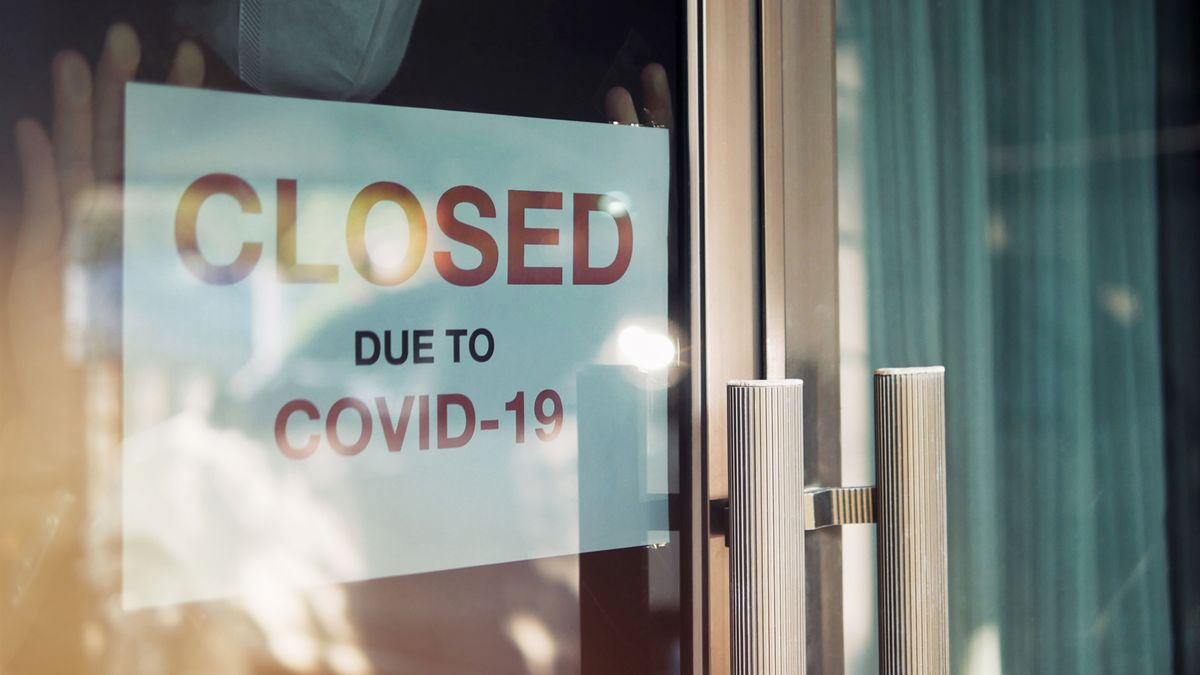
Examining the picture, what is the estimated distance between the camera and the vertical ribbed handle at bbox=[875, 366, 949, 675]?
98 cm

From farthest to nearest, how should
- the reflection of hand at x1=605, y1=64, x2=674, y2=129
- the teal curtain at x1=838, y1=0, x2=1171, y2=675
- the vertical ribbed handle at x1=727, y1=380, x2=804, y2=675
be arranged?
the teal curtain at x1=838, y1=0, x2=1171, y2=675 → the reflection of hand at x1=605, y1=64, x2=674, y2=129 → the vertical ribbed handle at x1=727, y1=380, x2=804, y2=675

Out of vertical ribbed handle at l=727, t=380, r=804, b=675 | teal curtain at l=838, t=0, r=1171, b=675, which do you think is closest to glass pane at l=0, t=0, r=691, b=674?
vertical ribbed handle at l=727, t=380, r=804, b=675

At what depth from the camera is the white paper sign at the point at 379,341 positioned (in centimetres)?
88

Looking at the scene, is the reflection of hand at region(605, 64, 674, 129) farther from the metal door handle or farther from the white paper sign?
the metal door handle

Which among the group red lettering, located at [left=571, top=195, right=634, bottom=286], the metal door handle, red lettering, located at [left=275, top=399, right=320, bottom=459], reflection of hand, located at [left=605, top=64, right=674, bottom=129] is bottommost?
the metal door handle

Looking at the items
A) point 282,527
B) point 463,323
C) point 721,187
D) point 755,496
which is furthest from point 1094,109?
point 282,527

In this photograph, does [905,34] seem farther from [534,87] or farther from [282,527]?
[282,527]

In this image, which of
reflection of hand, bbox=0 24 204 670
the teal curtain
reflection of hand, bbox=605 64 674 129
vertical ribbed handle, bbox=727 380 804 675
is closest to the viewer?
reflection of hand, bbox=0 24 204 670

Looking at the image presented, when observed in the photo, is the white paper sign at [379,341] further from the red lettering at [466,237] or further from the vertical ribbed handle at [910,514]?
the vertical ribbed handle at [910,514]

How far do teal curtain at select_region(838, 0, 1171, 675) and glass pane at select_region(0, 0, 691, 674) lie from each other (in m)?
0.36

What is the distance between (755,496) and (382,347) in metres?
0.39

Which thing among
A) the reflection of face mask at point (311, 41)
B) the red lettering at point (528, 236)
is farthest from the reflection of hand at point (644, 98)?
the reflection of face mask at point (311, 41)

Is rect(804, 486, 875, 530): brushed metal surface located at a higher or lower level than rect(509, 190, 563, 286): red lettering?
lower

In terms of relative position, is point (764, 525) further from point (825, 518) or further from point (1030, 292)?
point (1030, 292)
